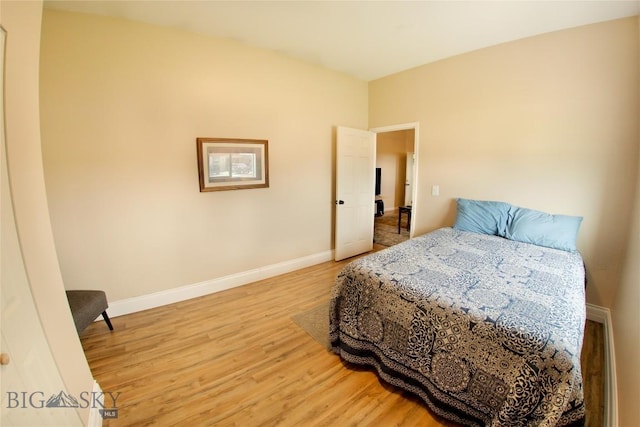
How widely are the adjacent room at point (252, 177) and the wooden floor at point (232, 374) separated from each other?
0.02 metres

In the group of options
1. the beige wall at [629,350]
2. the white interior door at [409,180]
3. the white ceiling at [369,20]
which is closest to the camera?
the beige wall at [629,350]

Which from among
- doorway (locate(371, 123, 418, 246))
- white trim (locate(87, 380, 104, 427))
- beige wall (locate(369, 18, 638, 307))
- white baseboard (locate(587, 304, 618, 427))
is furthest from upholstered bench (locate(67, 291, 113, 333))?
doorway (locate(371, 123, 418, 246))

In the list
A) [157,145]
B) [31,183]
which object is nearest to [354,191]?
[157,145]

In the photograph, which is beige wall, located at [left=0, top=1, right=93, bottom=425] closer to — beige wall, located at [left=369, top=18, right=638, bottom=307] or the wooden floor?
the wooden floor

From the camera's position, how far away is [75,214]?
2293 millimetres

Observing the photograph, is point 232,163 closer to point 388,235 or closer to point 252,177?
point 252,177

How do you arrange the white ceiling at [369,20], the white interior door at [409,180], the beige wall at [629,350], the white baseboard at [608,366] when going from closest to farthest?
the beige wall at [629,350] < the white baseboard at [608,366] < the white ceiling at [369,20] < the white interior door at [409,180]

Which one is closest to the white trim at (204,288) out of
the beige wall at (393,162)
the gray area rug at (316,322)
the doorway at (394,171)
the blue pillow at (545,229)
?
the gray area rug at (316,322)

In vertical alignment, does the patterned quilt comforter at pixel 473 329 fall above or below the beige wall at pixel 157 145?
below

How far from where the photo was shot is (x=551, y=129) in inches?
103

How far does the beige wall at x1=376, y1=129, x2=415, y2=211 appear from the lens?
7.47 meters

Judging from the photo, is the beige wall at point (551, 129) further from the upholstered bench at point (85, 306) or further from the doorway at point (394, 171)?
the upholstered bench at point (85, 306)

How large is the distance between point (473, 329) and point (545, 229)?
5.93 ft

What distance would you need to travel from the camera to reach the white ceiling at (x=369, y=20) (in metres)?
2.15
